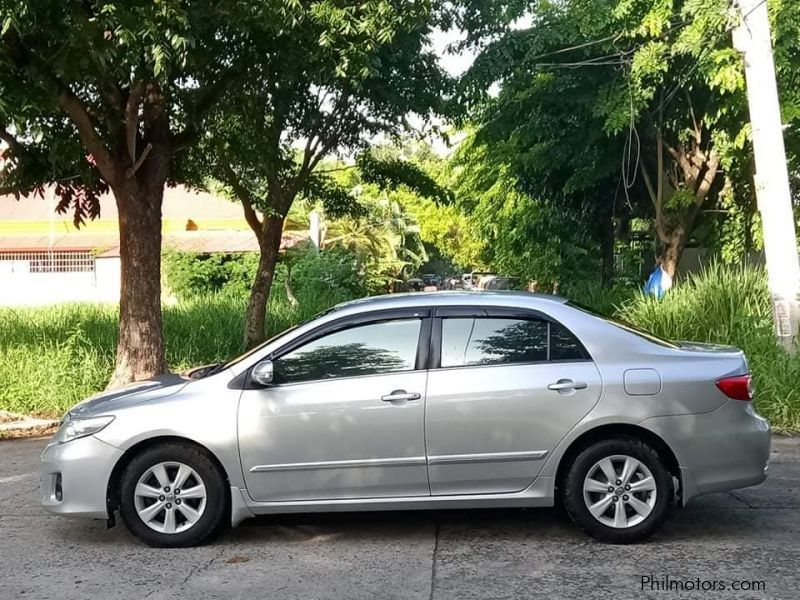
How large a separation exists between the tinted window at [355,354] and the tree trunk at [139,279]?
540 cm

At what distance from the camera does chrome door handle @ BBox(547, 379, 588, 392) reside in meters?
5.11

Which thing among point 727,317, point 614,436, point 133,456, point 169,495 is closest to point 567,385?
point 614,436

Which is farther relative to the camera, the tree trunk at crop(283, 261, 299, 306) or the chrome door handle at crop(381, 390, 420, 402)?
the tree trunk at crop(283, 261, 299, 306)

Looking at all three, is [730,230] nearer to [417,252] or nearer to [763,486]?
[763,486]

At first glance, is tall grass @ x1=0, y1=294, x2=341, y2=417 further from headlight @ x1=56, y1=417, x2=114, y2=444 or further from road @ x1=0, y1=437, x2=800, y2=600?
headlight @ x1=56, y1=417, x2=114, y2=444

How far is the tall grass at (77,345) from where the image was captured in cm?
1070

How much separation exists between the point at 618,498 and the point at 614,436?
0.38m

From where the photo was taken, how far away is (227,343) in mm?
13508

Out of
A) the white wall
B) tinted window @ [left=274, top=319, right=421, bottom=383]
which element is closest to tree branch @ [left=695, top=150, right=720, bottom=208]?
tinted window @ [left=274, top=319, right=421, bottom=383]

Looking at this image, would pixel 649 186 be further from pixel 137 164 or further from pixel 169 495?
pixel 169 495

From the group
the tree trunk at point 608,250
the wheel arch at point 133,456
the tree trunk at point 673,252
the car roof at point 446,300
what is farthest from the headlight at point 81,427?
the tree trunk at point 608,250

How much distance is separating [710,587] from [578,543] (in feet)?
3.07

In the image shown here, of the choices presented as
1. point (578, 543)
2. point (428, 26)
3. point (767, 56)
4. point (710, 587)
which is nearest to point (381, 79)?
point (428, 26)
